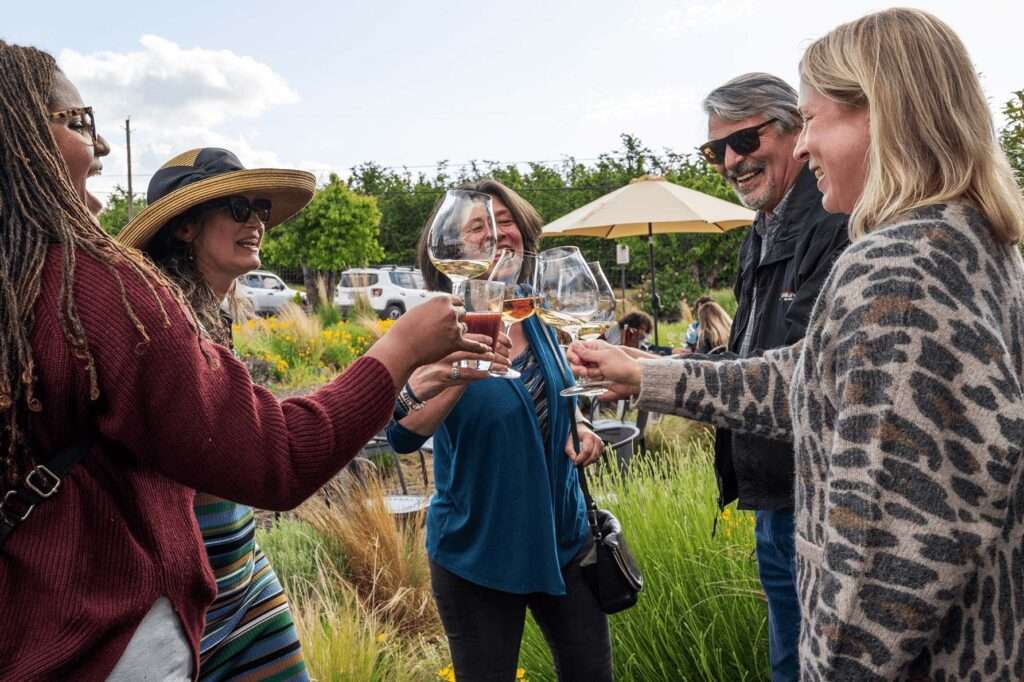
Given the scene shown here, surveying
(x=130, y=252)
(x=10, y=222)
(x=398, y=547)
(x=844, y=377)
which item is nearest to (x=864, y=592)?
(x=844, y=377)

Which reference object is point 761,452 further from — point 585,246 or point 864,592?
point 585,246

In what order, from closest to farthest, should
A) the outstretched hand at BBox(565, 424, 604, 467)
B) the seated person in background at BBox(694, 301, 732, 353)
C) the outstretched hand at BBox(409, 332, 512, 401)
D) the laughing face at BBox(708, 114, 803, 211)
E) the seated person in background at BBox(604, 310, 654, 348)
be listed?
the outstretched hand at BBox(409, 332, 512, 401) → the outstretched hand at BBox(565, 424, 604, 467) → the laughing face at BBox(708, 114, 803, 211) → the seated person in background at BBox(694, 301, 732, 353) → the seated person in background at BBox(604, 310, 654, 348)

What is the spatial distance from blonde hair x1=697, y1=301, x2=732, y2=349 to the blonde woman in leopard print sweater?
21.4ft

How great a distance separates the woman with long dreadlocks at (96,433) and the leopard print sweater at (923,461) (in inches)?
34.0

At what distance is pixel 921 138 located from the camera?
139 cm

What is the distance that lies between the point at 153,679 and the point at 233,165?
1502 millimetres

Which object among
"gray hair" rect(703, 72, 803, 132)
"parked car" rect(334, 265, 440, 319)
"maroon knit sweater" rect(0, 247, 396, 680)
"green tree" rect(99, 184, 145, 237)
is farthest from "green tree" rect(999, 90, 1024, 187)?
"green tree" rect(99, 184, 145, 237)

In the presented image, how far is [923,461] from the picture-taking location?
1.21 m

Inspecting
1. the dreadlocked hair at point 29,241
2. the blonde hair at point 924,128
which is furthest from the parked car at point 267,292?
the blonde hair at point 924,128

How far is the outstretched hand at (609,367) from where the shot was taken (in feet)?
6.71

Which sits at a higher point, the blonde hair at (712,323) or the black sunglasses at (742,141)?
the black sunglasses at (742,141)

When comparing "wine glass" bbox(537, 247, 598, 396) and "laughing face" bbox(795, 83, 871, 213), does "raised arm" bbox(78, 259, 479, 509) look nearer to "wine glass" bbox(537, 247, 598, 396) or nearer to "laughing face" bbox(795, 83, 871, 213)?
"wine glass" bbox(537, 247, 598, 396)

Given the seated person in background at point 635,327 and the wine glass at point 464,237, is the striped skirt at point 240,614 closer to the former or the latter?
the wine glass at point 464,237

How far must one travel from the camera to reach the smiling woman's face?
1430 millimetres
